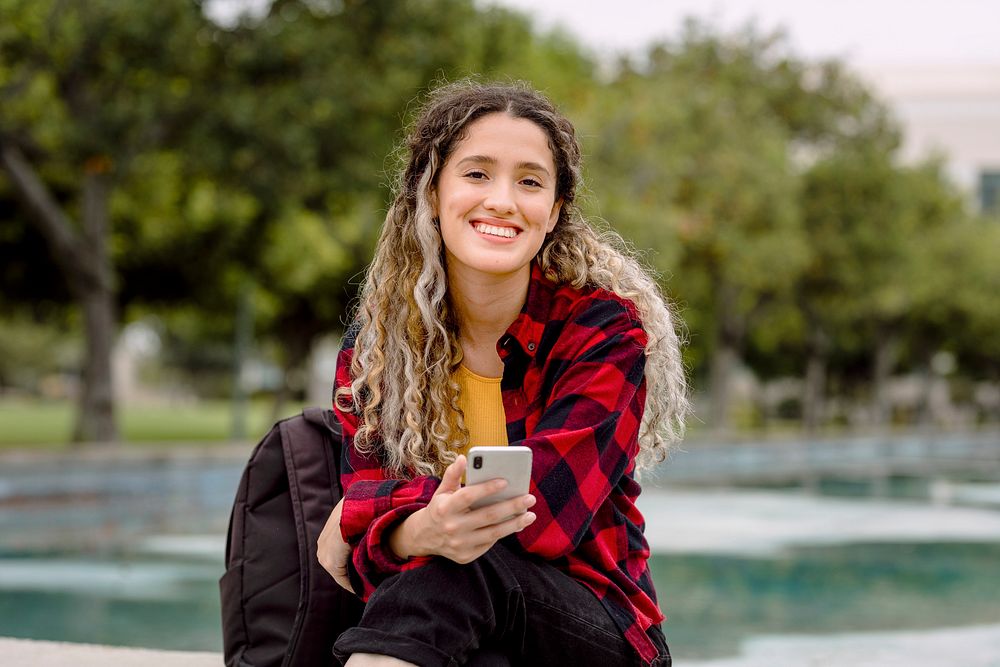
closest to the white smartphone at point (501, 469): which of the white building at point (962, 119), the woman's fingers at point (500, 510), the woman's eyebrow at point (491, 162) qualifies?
the woman's fingers at point (500, 510)

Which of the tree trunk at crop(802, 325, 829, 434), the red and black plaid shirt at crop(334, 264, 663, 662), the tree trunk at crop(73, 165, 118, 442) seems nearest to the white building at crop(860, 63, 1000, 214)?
the tree trunk at crop(802, 325, 829, 434)

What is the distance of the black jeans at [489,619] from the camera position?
2.00 meters

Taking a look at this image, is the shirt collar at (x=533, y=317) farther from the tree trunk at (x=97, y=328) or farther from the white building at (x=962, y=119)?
the white building at (x=962, y=119)

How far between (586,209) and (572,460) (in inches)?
38.8

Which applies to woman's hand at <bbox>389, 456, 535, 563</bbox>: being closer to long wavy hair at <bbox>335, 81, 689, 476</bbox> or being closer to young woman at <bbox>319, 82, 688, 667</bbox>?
young woman at <bbox>319, 82, 688, 667</bbox>

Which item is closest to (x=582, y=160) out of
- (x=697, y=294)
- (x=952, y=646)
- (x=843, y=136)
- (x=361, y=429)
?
(x=361, y=429)

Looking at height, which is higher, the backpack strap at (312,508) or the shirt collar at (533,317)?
the shirt collar at (533,317)

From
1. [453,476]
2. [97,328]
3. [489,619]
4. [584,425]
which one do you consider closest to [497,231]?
[584,425]

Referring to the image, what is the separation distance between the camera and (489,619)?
6.77 ft

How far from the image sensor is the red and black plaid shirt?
2172 millimetres

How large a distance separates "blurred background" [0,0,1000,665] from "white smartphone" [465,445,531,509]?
41.8 inches

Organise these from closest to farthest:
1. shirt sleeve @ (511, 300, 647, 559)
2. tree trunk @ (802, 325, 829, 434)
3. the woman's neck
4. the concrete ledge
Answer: shirt sleeve @ (511, 300, 647, 559), the woman's neck, the concrete ledge, tree trunk @ (802, 325, 829, 434)

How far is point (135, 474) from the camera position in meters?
10.8

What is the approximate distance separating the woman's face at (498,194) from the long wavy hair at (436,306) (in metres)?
0.03
